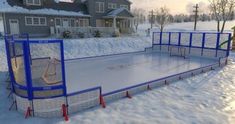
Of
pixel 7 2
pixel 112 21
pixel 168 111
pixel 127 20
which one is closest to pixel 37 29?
pixel 7 2

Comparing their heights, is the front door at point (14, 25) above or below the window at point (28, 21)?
below

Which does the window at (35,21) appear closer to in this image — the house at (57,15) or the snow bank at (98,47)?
the house at (57,15)

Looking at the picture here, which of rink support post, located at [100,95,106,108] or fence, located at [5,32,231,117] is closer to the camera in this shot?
fence, located at [5,32,231,117]

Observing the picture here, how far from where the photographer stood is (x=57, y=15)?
70.1 ft

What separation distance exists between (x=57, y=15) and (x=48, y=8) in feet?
4.08

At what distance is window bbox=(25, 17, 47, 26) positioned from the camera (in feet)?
64.5

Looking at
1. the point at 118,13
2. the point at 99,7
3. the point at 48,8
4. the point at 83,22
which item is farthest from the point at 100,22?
the point at 48,8

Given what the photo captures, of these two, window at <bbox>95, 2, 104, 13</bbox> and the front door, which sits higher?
window at <bbox>95, 2, 104, 13</bbox>

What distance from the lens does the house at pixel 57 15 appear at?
1892 cm

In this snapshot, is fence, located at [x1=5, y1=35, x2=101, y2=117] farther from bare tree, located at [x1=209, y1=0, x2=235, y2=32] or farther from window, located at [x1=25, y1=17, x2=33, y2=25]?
bare tree, located at [x1=209, y1=0, x2=235, y2=32]

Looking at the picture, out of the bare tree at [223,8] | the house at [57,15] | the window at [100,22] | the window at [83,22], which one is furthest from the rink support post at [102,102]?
the bare tree at [223,8]

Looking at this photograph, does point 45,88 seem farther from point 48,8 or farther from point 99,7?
point 99,7

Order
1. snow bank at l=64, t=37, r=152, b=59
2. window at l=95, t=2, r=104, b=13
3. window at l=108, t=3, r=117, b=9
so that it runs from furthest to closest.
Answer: window at l=108, t=3, r=117, b=9 → window at l=95, t=2, r=104, b=13 → snow bank at l=64, t=37, r=152, b=59

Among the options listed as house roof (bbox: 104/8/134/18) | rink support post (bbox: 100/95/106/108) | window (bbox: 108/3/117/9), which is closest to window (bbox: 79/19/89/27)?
house roof (bbox: 104/8/134/18)
